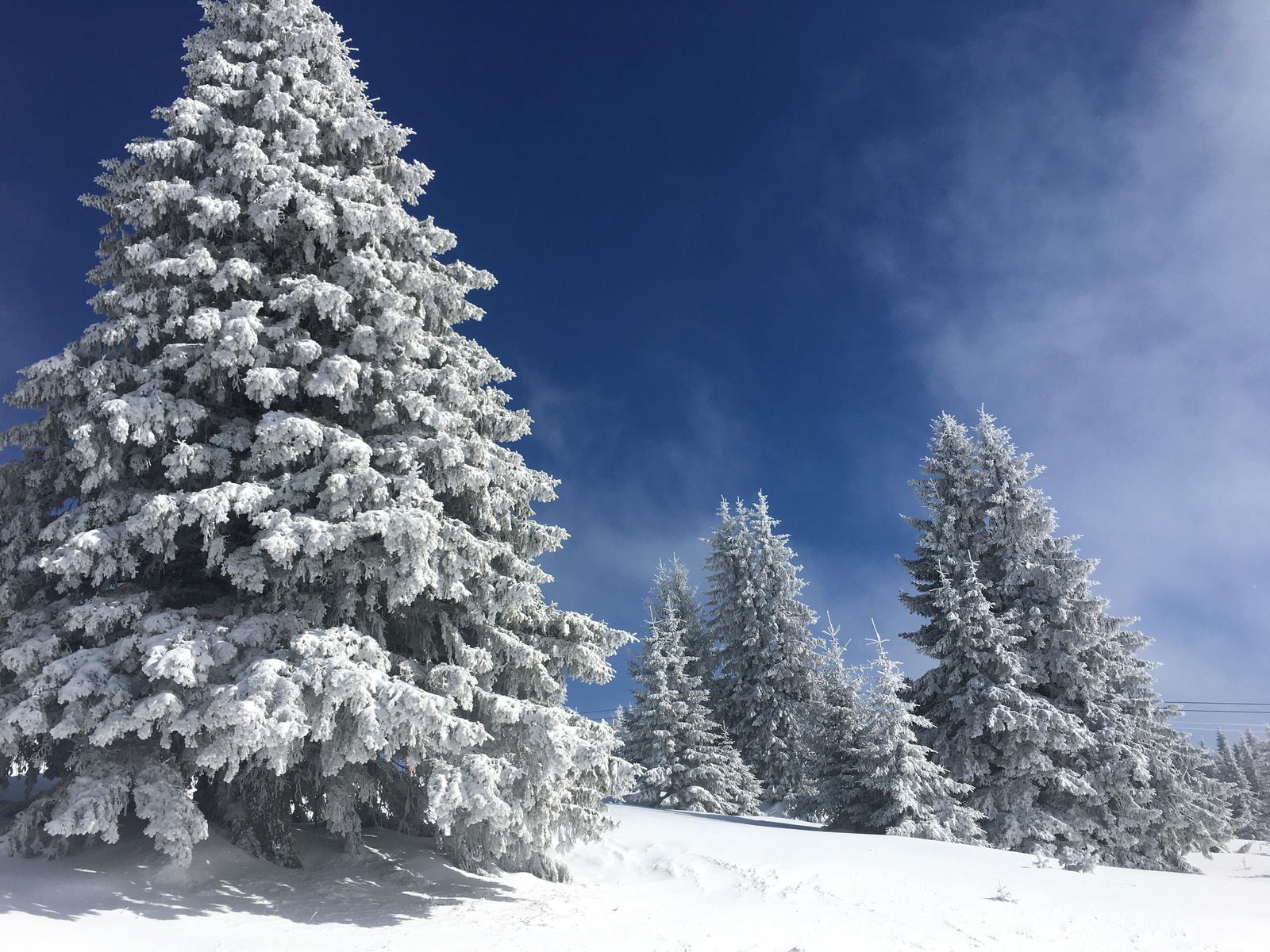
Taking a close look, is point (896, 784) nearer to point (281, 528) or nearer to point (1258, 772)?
point (281, 528)

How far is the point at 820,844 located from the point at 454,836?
6.69m

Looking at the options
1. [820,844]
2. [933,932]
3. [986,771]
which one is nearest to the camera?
[933,932]

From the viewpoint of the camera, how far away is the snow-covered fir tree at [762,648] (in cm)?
2692

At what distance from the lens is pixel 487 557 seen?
899 centimetres

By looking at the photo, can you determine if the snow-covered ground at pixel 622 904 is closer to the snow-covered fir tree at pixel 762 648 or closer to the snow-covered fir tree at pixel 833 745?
the snow-covered fir tree at pixel 833 745

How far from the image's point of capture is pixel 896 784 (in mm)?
14930

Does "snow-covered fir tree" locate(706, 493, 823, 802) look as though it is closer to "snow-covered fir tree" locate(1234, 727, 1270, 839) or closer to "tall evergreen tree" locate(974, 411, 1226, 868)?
"tall evergreen tree" locate(974, 411, 1226, 868)

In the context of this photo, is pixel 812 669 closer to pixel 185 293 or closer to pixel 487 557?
pixel 487 557

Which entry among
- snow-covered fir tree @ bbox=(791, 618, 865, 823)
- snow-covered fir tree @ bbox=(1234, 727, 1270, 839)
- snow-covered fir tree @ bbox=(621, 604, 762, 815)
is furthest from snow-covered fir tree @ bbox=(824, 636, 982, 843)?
snow-covered fir tree @ bbox=(1234, 727, 1270, 839)

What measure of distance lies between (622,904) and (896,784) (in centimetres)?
875

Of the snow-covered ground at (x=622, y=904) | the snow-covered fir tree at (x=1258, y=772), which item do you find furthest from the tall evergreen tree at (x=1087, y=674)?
the snow-covered fir tree at (x=1258, y=772)

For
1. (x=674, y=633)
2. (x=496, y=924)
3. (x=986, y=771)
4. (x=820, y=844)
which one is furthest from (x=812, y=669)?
(x=496, y=924)

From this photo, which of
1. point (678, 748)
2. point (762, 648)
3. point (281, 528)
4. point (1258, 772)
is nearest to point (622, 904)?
point (281, 528)

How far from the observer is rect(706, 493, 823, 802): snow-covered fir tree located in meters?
26.9
